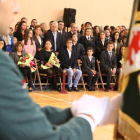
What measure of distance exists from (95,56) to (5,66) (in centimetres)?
807

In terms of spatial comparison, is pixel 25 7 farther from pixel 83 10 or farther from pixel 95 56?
pixel 95 56

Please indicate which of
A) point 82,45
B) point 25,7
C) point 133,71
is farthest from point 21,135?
point 25,7

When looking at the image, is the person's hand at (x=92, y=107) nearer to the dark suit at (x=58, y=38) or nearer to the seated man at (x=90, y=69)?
the seated man at (x=90, y=69)

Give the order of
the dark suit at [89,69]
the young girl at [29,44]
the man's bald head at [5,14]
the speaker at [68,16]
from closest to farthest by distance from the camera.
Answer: the man's bald head at [5,14] < the young girl at [29,44] < the dark suit at [89,69] < the speaker at [68,16]

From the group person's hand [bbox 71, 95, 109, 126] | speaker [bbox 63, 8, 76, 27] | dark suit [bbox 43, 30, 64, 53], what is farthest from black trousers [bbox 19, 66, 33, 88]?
person's hand [bbox 71, 95, 109, 126]

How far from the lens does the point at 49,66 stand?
7.67 meters

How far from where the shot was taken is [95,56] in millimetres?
9117

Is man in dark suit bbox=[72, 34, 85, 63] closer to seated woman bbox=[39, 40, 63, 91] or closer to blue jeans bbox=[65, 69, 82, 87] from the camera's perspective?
blue jeans bbox=[65, 69, 82, 87]

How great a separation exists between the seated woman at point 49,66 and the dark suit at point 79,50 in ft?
2.89

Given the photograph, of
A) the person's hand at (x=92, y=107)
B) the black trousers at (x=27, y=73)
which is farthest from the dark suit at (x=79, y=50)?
the person's hand at (x=92, y=107)

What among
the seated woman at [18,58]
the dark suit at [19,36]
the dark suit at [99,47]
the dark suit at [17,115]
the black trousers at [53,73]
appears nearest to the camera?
the dark suit at [17,115]

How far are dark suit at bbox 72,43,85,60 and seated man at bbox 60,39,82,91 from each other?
15 cm

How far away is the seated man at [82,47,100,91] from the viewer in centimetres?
817

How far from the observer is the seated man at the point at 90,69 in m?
8.17
